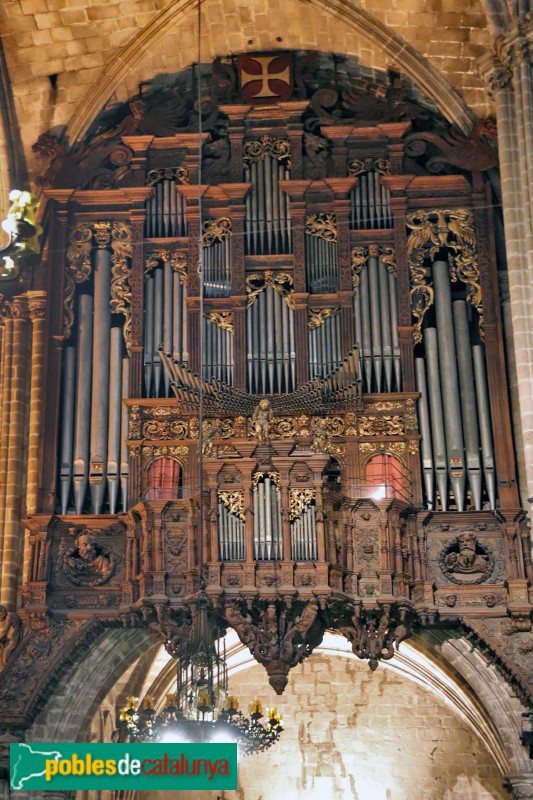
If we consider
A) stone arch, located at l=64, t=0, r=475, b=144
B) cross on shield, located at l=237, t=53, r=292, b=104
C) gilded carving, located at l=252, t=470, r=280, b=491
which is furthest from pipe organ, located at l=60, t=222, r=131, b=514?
cross on shield, located at l=237, t=53, r=292, b=104

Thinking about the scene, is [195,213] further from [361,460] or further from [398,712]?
[398,712]

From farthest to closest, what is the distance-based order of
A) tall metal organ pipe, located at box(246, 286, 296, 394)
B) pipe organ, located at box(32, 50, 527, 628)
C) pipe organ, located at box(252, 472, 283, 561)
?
tall metal organ pipe, located at box(246, 286, 296, 394)
pipe organ, located at box(32, 50, 527, 628)
pipe organ, located at box(252, 472, 283, 561)

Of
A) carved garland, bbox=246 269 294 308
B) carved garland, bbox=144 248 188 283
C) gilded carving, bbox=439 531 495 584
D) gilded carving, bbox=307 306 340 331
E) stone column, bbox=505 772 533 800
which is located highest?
carved garland, bbox=144 248 188 283

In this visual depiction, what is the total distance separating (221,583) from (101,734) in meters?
4.24

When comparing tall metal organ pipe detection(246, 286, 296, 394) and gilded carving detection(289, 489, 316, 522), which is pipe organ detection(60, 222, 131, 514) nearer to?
tall metal organ pipe detection(246, 286, 296, 394)

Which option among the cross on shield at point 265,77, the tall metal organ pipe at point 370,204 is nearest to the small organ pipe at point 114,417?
the tall metal organ pipe at point 370,204

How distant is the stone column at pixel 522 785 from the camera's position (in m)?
20.8

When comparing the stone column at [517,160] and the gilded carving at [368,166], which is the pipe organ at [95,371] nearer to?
the gilded carving at [368,166]

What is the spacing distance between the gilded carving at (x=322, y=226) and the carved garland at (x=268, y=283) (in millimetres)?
862

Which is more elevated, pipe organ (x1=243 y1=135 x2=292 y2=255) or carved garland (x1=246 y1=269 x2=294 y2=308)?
pipe organ (x1=243 y1=135 x2=292 y2=255)

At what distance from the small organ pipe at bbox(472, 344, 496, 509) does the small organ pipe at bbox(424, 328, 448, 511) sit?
1.88 ft

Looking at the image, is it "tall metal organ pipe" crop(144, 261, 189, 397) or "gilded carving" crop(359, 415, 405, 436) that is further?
"tall metal organ pipe" crop(144, 261, 189, 397)

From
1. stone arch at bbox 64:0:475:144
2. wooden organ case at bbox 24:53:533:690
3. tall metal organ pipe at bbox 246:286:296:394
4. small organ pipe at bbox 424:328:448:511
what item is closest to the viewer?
wooden organ case at bbox 24:53:533:690

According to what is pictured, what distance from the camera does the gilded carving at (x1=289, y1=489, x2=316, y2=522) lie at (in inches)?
830
